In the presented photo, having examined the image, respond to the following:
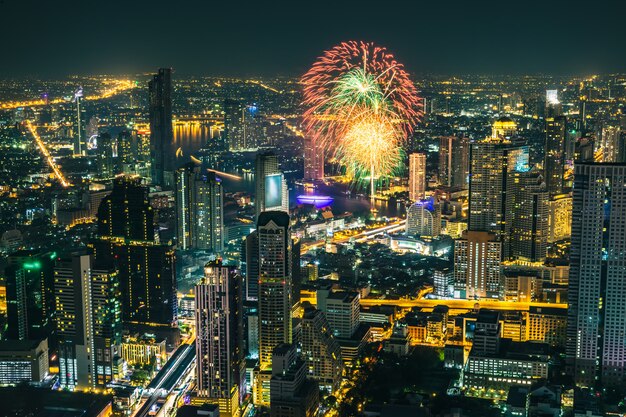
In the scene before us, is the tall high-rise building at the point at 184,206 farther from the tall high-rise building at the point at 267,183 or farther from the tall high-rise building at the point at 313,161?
the tall high-rise building at the point at 313,161

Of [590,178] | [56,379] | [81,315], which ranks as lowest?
[56,379]

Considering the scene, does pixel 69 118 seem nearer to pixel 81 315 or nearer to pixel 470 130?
pixel 81 315

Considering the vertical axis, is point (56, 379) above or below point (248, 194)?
below

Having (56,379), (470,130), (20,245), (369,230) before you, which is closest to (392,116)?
(369,230)

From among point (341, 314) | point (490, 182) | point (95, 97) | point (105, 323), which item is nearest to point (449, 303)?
point (341, 314)

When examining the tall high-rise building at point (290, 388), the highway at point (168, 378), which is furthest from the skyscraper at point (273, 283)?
the highway at point (168, 378)

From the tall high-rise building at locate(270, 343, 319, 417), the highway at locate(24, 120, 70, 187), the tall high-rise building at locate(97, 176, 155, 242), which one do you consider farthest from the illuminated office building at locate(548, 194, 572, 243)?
the highway at locate(24, 120, 70, 187)

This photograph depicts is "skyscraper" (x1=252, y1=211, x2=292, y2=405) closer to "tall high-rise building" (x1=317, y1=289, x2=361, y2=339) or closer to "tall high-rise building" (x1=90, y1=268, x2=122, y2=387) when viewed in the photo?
"tall high-rise building" (x1=317, y1=289, x2=361, y2=339)
